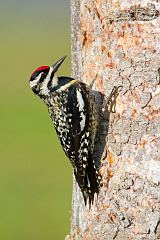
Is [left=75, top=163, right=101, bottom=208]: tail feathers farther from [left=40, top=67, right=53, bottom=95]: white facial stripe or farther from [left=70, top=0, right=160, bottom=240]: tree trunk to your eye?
[left=40, top=67, right=53, bottom=95]: white facial stripe

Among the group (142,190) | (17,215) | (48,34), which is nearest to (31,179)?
(17,215)

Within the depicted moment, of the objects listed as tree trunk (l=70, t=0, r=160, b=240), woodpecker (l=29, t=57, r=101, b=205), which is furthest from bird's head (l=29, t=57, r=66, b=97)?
tree trunk (l=70, t=0, r=160, b=240)

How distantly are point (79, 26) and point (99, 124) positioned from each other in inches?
27.2

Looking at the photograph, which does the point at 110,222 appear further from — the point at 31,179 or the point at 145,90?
the point at 31,179

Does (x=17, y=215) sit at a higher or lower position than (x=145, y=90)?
lower

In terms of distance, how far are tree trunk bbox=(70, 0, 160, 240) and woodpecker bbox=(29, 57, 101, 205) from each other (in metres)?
0.13

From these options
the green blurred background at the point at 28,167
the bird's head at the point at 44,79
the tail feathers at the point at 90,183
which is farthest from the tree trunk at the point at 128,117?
the green blurred background at the point at 28,167

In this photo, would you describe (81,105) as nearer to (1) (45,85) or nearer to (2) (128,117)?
(1) (45,85)

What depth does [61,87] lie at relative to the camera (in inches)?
236

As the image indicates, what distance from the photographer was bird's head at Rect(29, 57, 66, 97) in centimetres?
589

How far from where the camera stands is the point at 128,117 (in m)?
5.11

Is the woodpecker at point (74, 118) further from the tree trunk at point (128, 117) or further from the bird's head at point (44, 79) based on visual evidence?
the tree trunk at point (128, 117)

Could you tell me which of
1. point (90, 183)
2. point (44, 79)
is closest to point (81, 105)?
point (44, 79)

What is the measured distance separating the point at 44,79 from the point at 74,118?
40 centimetres
